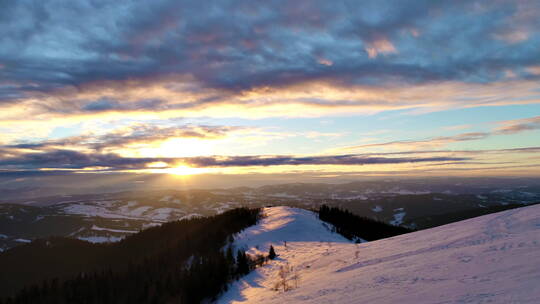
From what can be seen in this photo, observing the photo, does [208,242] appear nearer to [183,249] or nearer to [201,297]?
[183,249]

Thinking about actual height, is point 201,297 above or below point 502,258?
below

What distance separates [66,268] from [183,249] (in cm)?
11244

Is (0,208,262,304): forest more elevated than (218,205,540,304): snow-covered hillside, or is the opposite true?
(218,205,540,304): snow-covered hillside

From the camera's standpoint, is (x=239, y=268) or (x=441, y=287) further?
(x=239, y=268)

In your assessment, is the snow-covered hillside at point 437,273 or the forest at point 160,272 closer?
the snow-covered hillside at point 437,273

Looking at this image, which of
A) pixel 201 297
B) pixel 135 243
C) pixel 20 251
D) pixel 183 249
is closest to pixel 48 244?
pixel 20 251

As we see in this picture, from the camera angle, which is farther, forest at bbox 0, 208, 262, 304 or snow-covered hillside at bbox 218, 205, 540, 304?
forest at bbox 0, 208, 262, 304

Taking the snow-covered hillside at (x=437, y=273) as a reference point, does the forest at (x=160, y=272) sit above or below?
below

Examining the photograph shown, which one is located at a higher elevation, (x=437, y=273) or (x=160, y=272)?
(x=437, y=273)

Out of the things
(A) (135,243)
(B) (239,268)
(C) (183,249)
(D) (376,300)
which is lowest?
(A) (135,243)

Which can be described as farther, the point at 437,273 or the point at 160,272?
the point at 160,272

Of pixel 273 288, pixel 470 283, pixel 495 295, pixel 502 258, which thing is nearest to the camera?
pixel 495 295

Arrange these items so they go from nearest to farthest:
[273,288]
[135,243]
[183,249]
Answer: [273,288]
[183,249]
[135,243]

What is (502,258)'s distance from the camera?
7.85m
